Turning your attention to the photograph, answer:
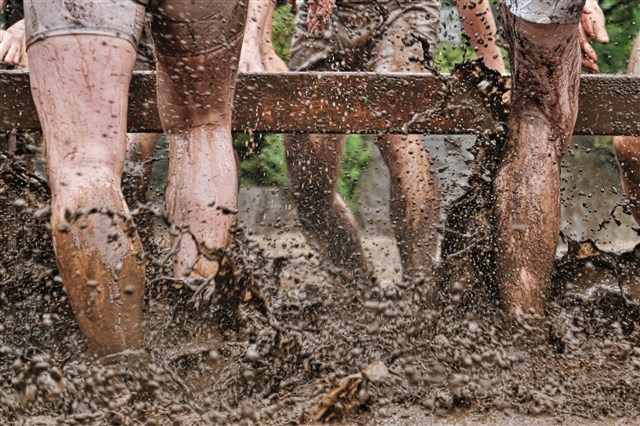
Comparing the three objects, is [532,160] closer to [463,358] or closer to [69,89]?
[463,358]

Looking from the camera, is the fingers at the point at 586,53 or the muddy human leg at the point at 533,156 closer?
the muddy human leg at the point at 533,156

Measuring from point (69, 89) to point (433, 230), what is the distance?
2.49 meters

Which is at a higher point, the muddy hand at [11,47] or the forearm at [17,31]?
the forearm at [17,31]

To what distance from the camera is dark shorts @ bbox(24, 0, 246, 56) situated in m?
2.32

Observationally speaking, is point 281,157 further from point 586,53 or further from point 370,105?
point 370,105

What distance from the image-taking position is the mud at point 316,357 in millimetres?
2229

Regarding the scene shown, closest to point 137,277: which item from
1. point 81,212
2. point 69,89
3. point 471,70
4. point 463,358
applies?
point 81,212

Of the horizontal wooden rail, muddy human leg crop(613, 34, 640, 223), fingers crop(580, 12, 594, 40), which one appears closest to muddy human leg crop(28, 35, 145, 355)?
the horizontal wooden rail

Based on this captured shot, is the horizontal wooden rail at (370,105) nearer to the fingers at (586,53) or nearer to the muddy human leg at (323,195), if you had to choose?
the fingers at (586,53)

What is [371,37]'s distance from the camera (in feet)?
16.8

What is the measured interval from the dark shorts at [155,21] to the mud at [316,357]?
0.46 m

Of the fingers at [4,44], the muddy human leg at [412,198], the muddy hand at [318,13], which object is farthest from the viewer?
the fingers at [4,44]

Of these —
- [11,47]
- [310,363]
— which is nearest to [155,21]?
[310,363]

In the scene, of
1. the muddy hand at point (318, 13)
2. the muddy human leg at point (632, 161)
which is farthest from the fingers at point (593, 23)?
the muddy hand at point (318, 13)
